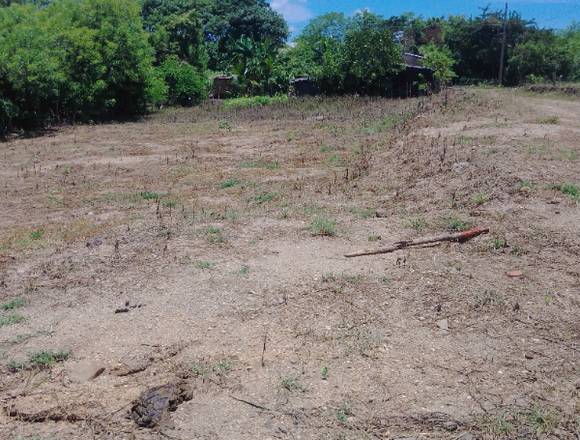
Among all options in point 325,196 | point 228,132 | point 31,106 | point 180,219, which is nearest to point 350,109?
point 228,132

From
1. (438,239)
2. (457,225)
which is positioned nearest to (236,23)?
(457,225)

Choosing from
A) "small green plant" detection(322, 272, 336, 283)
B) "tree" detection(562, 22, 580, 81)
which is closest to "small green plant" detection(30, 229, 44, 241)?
"small green plant" detection(322, 272, 336, 283)

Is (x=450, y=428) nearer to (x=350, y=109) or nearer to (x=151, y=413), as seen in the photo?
(x=151, y=413)

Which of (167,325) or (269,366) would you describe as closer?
(269,366)

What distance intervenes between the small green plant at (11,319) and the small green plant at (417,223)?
13.9ft

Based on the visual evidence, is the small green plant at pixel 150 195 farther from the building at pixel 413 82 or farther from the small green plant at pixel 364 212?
the building at pixel 413 82

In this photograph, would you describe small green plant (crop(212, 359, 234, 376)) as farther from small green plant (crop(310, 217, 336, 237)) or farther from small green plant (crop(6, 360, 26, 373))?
small green plant (crop(310, 217, 336, 237))

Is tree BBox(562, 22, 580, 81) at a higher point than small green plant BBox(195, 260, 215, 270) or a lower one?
higher

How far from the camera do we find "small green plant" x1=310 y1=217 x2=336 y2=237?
6867 millimetres

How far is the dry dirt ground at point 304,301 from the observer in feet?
Result: 12.2

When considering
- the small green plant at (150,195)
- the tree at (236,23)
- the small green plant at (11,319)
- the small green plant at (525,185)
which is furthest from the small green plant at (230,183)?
the tree at (236,23)

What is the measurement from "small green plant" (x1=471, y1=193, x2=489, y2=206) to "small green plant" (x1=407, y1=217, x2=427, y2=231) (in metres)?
0.80

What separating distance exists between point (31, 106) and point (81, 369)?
51.1 feet

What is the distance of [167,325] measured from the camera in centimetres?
487
